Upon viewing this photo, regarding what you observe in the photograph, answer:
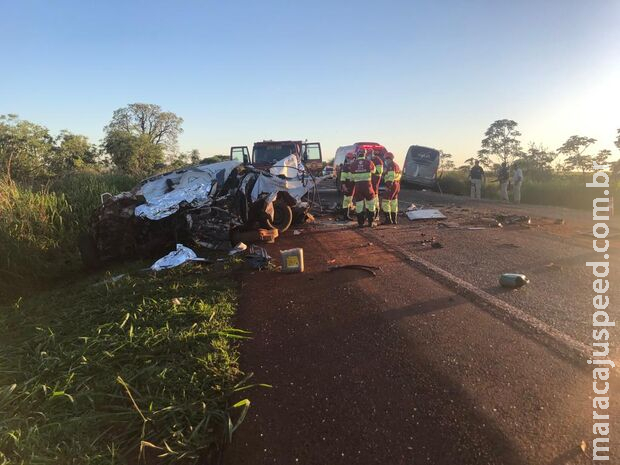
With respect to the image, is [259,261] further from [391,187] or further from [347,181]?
[391,187]

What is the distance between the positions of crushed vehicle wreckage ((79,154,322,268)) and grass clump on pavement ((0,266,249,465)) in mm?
2158

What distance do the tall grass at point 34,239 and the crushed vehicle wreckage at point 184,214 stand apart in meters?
0.62

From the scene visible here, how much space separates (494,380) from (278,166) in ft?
23.6

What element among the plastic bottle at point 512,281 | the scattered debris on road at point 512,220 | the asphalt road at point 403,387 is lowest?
the asphalt road at point 403,387

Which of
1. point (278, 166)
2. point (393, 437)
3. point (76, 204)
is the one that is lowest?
point (393, 437)

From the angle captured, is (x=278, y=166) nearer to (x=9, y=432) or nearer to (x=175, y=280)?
(x=175, y=280)

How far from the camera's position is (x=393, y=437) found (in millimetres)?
2260

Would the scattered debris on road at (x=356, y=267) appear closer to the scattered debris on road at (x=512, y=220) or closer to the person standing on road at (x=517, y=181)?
the scattered debris on road at (x=512, y=220)

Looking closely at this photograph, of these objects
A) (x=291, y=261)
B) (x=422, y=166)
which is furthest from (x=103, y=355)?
(x=422, y=166)

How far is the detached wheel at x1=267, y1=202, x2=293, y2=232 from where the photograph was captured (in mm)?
8977

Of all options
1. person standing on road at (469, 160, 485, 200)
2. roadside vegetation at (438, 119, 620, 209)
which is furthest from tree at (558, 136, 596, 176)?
person standing on road at (469, 160, 485, 200)

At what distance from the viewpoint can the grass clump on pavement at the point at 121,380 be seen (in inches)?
89.7

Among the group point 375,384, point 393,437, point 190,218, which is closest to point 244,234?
point 190,218

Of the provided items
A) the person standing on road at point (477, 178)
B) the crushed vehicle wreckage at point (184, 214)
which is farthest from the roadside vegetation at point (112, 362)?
the person standing on road at point (477, 178)
